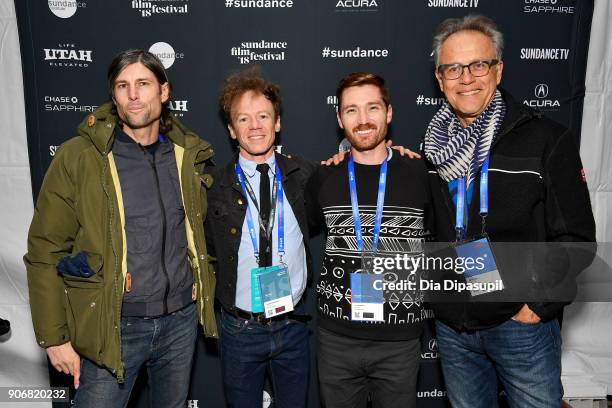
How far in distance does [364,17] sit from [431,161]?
1061 mm

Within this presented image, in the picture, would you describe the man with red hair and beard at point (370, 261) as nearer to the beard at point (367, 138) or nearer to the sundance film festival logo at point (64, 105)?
the beard at point (367, 138)

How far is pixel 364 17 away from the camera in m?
2.52

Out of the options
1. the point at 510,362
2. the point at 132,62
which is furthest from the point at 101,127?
the point at 510,362

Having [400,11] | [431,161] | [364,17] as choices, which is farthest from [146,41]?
[431,161]

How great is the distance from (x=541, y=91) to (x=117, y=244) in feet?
7.43

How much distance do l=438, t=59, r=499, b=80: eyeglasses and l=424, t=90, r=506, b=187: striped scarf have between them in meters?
0.11

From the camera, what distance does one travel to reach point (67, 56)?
8.18 ft

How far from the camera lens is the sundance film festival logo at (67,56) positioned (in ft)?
8.16

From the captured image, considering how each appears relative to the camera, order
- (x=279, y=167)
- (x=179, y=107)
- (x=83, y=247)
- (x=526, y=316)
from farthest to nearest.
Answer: (x=179, y=107), (x=279, y=167), (x=83, y=247), (x=526, y=316)

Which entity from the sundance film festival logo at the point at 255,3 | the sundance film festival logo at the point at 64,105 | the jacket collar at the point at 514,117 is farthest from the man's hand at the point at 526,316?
the sundance film festival logo at the point at 64,105

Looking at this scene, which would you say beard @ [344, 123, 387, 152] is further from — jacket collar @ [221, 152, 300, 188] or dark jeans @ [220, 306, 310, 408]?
dark jeans @ [220, 306, 310, 408]

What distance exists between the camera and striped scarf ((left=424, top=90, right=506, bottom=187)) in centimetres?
173

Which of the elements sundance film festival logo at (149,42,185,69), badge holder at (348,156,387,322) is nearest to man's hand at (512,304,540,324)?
badge holder at (348,156,387,322)

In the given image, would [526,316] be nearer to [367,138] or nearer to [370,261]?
[370,261]
